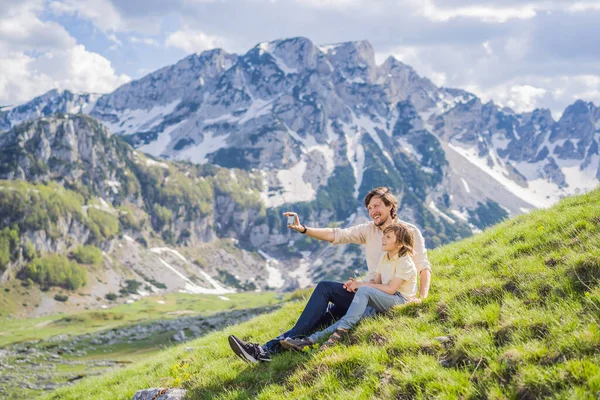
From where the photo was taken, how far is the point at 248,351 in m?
11.7

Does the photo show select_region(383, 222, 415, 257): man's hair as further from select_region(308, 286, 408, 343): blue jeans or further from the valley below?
the valley below

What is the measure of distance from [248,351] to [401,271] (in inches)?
→ 182

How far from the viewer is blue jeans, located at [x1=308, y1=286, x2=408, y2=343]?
1140cm

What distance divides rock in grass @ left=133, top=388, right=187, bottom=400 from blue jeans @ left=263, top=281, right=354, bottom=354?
2.42 metres

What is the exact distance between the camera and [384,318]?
11.3m

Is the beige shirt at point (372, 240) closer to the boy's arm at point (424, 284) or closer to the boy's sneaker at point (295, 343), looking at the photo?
the boy's arm at point (424, 284)

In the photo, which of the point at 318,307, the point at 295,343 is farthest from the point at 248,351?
the point at 318,307

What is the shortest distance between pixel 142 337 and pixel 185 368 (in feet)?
276

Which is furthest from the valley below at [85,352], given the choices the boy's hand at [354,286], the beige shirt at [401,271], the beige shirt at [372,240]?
the beige shirt at [401,271]

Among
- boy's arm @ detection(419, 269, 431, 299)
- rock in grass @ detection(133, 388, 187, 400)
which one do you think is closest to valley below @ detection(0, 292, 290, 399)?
rock in grass @ detection(133, 388, 187, 400)

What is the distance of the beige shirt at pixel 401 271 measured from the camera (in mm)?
11836

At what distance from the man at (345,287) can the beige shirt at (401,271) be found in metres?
0.29

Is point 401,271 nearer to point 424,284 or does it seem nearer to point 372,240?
point 424,284

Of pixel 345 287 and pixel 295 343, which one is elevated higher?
pixel 345 287
